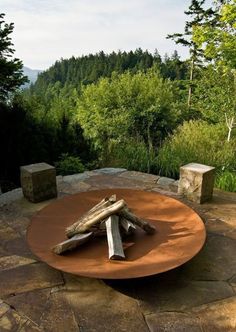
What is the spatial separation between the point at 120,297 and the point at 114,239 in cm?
40

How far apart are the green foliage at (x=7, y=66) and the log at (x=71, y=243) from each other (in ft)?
10.0

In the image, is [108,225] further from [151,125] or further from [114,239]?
[151,125]

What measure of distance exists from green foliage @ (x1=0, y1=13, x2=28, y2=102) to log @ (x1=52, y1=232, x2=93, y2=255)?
305 centimetres

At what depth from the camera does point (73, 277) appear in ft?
7.46

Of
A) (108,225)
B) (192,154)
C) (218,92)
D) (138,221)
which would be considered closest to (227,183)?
(192,154)

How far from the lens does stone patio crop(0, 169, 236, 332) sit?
6.08ft

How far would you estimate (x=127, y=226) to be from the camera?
245 centimetres

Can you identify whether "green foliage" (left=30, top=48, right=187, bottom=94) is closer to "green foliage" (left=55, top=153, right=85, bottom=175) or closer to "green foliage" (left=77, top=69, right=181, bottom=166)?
"green foliage" (left=77, top=69, right=181, bottom=166)

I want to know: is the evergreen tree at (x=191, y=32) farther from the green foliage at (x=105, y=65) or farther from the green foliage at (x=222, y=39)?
the green foliage at (x=105, y=65)

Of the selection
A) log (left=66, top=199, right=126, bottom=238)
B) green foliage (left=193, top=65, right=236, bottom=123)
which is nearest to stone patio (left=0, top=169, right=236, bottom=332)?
log (left=66, top=199, right=126, bottom=238)

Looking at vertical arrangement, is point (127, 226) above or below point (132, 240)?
above

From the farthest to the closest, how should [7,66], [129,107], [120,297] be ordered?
[129,107] < [7,66] < [120,297]

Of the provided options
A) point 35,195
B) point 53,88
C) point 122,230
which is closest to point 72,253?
point 122,230

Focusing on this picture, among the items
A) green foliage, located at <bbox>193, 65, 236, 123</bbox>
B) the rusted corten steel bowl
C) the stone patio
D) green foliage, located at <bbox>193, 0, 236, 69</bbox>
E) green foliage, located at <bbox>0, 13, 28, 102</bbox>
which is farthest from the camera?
green foliage, located at <bbox>193, 65, 236, 123</bbox>
